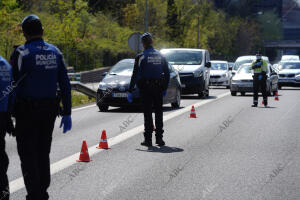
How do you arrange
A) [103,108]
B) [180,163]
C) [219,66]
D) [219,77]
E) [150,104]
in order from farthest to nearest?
1. [219,66]
2. [219,77]
3. [103,108]
4. [150,104]
5. [180,163]

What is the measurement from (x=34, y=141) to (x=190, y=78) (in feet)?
61.7

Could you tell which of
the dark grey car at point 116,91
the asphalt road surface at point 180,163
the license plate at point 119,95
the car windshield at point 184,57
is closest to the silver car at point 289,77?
the car windshield at point 184,57

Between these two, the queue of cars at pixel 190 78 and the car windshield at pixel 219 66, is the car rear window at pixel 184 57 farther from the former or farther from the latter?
the car windshield at pixel 219 66

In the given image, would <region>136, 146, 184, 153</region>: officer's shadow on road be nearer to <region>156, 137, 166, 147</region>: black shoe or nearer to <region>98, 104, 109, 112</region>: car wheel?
<region>156, 137, 166, 147</region>: black shoe

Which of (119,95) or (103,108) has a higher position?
(119,95)

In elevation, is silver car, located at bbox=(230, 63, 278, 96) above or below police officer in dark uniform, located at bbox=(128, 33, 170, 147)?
below

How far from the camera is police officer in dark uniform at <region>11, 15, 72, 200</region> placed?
18.2ft

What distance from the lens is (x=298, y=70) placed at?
35.9 m

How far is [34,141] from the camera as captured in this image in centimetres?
556

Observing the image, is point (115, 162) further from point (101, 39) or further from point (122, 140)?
point (101, 39)

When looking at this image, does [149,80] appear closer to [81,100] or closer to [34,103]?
[34,103]

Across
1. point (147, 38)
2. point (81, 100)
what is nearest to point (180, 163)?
point (147, 38)

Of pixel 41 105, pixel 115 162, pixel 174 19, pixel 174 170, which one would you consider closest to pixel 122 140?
pixel 115 162

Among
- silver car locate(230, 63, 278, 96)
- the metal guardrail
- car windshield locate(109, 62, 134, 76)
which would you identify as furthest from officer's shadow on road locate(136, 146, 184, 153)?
silver car locate(230, 63, 278, 96)
